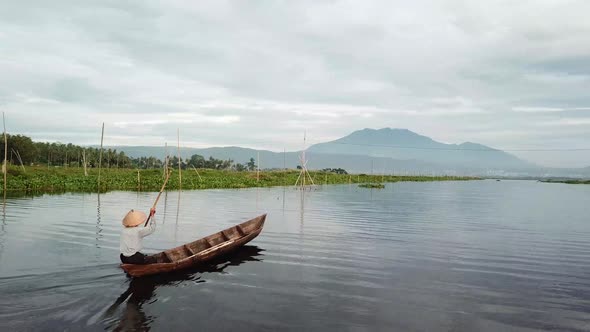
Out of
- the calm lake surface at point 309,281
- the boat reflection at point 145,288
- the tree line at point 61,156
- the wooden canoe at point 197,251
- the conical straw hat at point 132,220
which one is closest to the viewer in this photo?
the boat reflection at point 145,288

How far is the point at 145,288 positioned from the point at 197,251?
2982 millimetres

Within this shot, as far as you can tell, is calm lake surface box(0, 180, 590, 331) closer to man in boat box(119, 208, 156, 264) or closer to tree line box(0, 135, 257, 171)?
man in boat box(119, 208, 156, 264)

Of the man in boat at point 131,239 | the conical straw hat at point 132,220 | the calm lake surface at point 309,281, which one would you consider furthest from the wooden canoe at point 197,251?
the conical straw hat at point 132,220

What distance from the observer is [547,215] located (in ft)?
99.5

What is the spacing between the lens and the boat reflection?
8.29m

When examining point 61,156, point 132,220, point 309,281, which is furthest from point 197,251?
point 61,156

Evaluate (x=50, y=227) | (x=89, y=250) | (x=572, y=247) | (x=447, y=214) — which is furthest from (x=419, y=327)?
(x=447, y=214)

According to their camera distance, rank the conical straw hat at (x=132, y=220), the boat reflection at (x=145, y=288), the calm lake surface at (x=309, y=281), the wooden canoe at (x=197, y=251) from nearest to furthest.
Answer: the boat reflection at (x=145, y=288) → the calm lake surface at (x=309, y=281) → the conical straw hat at (x=132, y=220) → the wooden canoe at (x=197, y=251)

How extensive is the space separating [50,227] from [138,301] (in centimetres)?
1256

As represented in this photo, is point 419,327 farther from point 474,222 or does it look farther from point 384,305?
point 474,222

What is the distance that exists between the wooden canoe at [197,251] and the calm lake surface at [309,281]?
32 cm

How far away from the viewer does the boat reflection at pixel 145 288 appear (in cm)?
829

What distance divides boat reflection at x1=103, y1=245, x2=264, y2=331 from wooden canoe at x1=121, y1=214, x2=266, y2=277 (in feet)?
0.73

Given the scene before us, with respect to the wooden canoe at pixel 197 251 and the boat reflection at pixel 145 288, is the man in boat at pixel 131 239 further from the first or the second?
the boat reflection at pixel 145 288
